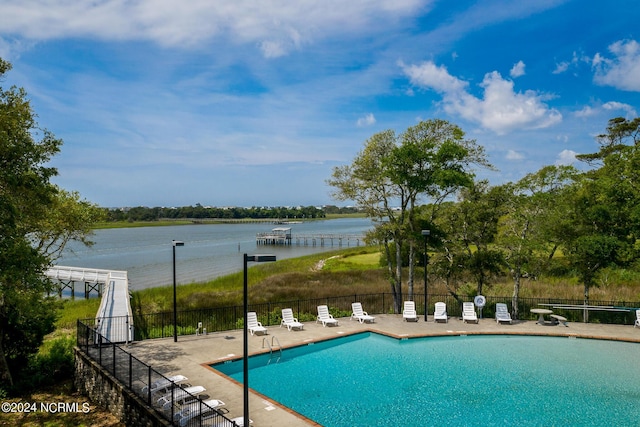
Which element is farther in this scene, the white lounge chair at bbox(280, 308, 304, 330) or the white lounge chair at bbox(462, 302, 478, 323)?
the white lounge chair at bbox(462, 302, 478, 323)

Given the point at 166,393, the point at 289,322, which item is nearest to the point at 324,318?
the point at 289,322

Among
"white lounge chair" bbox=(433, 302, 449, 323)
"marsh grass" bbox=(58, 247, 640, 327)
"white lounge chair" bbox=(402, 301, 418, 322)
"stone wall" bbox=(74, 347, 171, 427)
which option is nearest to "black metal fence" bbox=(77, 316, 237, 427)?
"stone wall" bbox=(74, 347, 171, 427)

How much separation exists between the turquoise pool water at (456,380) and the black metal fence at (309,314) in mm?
4220

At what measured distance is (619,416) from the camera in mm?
10875

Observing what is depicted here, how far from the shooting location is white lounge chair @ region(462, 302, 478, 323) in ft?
67.3

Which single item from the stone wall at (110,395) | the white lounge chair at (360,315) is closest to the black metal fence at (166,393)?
the stone wall at (110,395)

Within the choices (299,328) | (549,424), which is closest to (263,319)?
(299,328)

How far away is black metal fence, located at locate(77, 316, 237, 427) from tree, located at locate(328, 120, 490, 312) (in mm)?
13603

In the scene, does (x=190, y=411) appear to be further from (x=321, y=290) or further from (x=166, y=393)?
(x=321, y=290)

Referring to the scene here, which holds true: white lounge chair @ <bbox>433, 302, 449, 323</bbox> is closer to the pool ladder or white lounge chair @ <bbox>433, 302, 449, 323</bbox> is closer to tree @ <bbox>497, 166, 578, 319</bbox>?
tree @ <bbox>497, 166, 578, 319</bbox>

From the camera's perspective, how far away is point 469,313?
20859mm

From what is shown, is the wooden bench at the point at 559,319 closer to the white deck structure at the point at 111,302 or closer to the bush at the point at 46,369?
the white deck structure at the point at 111,302

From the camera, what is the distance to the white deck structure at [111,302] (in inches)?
677

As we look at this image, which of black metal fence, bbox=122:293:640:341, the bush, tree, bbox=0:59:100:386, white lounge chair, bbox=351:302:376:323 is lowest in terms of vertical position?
the bush
